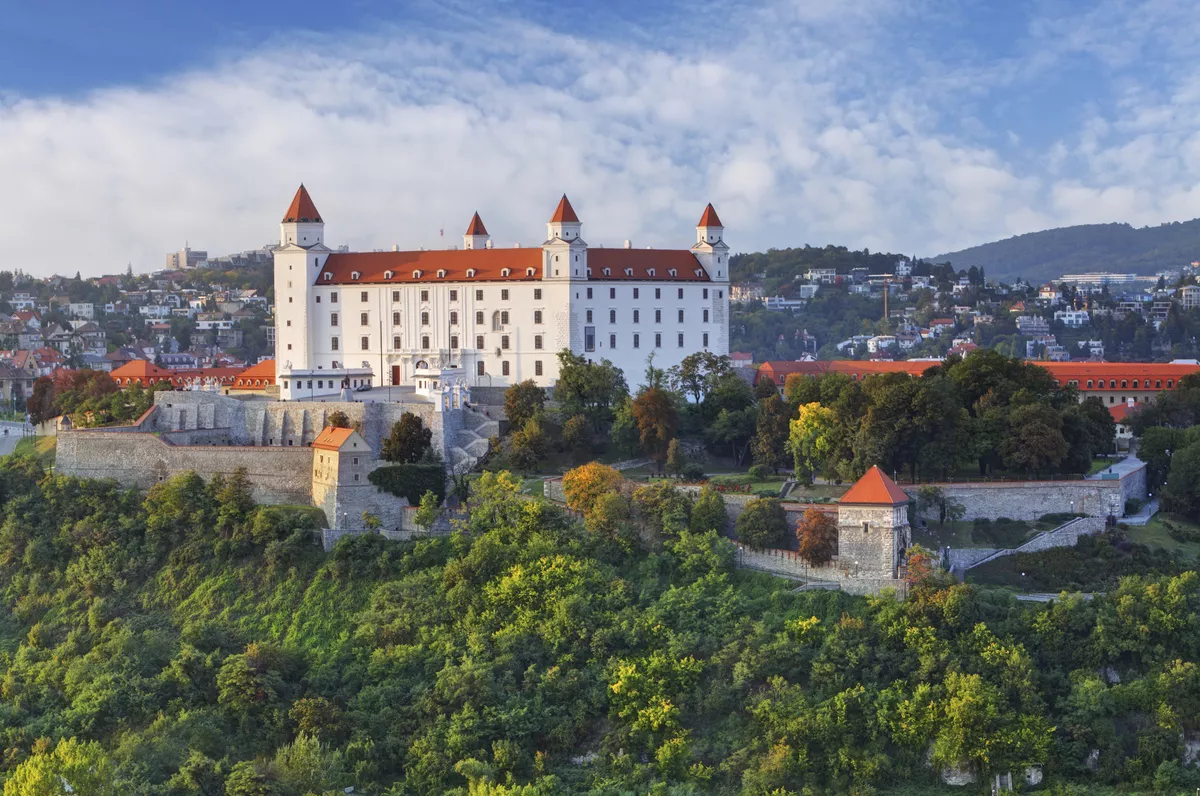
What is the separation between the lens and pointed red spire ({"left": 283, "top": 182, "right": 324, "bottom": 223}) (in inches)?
2288

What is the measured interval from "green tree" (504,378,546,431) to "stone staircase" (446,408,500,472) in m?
0.56

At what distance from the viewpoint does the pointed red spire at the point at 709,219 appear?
5878 cm

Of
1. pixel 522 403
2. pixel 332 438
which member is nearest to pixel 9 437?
pixel 332 438

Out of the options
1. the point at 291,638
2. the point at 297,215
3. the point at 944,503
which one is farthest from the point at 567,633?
the point at 297,215

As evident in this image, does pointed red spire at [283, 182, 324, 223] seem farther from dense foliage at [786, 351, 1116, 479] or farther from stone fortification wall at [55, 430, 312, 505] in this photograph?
dense foliage at [786, 351, 1116, 479]

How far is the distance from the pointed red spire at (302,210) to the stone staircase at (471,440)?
12852 mm

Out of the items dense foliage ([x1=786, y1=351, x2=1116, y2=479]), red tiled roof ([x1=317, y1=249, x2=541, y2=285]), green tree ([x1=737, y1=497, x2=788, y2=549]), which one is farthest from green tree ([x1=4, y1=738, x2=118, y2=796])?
red tiled roof ([x1=317, y1=249, x2=541, y2=285])

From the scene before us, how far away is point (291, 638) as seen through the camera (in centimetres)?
3938

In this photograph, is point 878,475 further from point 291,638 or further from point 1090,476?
point 291,638

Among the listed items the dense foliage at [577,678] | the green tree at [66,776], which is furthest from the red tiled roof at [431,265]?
the green tree at [66,776]

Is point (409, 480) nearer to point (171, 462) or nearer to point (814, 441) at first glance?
point (171, 462)

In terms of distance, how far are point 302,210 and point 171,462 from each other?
48.4ft

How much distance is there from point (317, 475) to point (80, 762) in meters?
15.0

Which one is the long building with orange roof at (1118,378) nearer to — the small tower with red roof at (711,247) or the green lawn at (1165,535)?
the small tower with red roof at (711,247)
